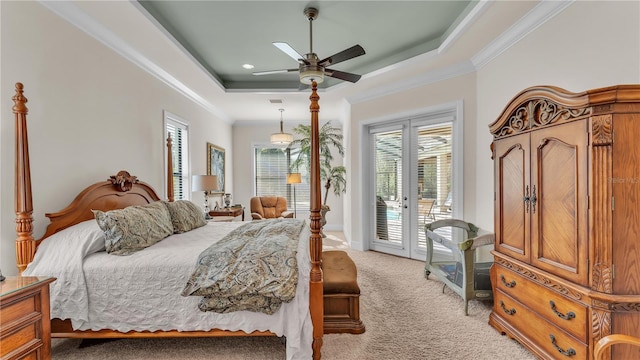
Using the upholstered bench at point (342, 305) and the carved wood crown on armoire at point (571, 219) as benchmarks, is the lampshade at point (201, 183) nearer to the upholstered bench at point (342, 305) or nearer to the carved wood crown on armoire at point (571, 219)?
the upholstered bench at point (342, 305)

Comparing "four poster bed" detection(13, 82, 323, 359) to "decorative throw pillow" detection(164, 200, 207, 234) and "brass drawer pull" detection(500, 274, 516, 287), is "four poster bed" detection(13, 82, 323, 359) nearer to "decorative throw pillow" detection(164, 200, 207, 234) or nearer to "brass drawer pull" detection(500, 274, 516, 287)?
"decorative throw pillow" detection(164, 200, 207, 234)

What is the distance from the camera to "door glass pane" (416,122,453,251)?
410 cm

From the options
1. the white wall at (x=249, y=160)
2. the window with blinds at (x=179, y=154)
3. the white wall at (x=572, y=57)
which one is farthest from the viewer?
the white wall at (x=249, y=160)

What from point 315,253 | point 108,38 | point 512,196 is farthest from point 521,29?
point 108,38

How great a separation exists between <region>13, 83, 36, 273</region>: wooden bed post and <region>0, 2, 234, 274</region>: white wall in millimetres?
163

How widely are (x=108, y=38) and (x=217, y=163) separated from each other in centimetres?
334

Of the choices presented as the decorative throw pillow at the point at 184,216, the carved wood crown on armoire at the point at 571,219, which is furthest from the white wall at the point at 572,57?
the decorative throw pillow at the point at 184,216

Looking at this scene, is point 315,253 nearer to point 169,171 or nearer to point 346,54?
point 346,54

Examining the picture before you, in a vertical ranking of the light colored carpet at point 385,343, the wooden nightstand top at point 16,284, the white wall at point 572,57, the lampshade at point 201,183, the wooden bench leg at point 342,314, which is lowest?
the light colored carpet at point 385,343

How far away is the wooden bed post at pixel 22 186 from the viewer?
1.96 m

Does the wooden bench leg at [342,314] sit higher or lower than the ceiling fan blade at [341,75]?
lower

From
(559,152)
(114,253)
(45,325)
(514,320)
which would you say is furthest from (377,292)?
(45,325)

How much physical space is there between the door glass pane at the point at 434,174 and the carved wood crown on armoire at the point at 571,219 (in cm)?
178

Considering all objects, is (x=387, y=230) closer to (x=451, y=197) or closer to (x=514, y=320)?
(x=451, y=197)
